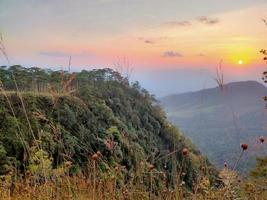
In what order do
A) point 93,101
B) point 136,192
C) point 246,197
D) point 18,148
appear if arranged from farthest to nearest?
point 93,101 < point 18,148 < point 136,192 < point 246,197

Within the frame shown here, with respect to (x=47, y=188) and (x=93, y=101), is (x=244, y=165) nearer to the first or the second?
→ (x=47, y=188)

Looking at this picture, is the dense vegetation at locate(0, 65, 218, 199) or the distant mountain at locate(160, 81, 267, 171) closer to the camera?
the distant mountain at locate(160, 81, 267, 171)

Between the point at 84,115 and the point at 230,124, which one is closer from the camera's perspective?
the point at 230,124

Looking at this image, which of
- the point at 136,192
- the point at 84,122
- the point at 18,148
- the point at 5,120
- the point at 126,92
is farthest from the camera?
the point at 126,92

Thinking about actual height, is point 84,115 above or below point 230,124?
below

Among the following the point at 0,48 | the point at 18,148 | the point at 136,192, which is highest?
the point at 0,48

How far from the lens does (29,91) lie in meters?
21.7

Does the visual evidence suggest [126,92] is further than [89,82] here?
Yes

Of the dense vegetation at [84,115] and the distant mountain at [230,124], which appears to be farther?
the dense vegetation at [84,115]

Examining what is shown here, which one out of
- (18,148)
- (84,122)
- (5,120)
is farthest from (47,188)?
(84,122)

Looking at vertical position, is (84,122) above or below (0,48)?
below

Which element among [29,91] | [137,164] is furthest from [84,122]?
[137,164]

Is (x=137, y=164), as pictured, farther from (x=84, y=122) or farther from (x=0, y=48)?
(x=84, y=122)

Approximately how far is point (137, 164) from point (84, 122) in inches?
793
